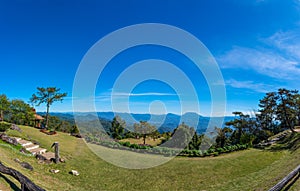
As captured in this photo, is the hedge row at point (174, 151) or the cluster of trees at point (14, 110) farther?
the cluster of trees at point (14, 110)

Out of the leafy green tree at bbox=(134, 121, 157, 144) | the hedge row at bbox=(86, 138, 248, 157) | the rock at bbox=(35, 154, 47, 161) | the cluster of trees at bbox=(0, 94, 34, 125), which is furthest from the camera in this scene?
the leafy green tree at bbox=(134, 121, 157, 144)

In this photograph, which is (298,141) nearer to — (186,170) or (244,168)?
(244,168)

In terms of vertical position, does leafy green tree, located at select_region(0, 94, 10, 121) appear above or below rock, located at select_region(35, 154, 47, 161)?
above

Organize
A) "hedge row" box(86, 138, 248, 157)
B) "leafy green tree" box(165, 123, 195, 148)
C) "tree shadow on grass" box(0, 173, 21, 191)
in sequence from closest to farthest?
"tree shadow on grass" box(0, 173, 21, 191)
"hedge row" box(86, 138, 248, 157)
"leafy green tree" box(165, 123, 195, 148)

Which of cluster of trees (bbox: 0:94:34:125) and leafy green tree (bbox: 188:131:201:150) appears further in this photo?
leafy green tree (bbox: 188:131:201:150)

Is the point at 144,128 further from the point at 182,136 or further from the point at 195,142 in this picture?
the point at 195,142

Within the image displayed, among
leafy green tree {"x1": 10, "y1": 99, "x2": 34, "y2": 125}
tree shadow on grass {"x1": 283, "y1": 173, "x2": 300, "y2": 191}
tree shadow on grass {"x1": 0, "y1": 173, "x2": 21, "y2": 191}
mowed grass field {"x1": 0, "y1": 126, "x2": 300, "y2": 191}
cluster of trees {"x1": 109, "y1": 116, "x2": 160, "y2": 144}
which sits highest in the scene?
leafy green tree {"x1": 10, "y1": 99, "x2": 34, "y2": 125}

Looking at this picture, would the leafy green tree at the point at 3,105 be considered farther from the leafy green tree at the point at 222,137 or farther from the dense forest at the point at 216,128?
the leafy green tree at the point at 222,137

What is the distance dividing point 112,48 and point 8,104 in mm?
22920

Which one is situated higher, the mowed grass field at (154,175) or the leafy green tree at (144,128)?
the leafy green tree at (144,128)

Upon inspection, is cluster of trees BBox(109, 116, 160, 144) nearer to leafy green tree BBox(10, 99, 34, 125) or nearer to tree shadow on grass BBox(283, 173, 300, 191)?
leafy green tree BBox(10, 99, 34, 125)

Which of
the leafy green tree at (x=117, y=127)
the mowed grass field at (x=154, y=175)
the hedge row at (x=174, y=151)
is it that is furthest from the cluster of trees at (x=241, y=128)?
the mowed grass field at (x=154, y=175)

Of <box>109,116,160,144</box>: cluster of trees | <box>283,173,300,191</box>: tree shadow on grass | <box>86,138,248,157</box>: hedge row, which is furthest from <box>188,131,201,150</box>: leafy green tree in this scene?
<box>283,173,300,191</box>: tree shadow on grass

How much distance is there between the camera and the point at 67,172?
41.0 feet
